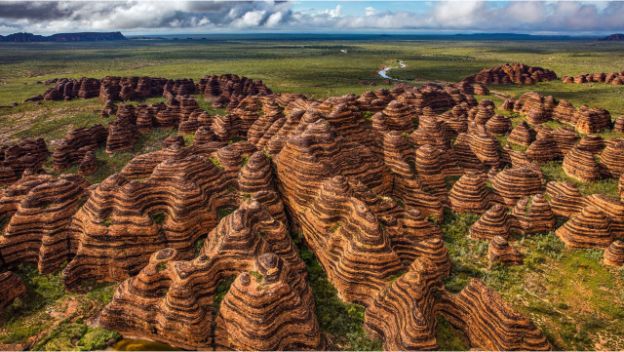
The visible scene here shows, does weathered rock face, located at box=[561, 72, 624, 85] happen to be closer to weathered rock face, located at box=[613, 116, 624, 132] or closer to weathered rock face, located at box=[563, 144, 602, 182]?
weathered rock face, located at box=[613, 116, 624, 132]

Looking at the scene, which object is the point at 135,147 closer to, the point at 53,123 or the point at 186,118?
the point at 186,118

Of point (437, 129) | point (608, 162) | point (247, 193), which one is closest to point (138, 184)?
point (247, 193)

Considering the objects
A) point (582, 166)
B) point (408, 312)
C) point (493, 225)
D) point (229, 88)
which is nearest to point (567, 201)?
point (493, 225)

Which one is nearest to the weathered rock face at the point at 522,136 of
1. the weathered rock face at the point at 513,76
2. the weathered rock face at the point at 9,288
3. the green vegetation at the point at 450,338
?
the green vegetation at the point at 450,338

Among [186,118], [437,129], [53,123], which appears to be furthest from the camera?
[53,123]

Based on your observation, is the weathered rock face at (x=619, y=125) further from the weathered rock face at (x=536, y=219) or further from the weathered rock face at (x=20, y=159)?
the weathered rock face at (x=20, y=159)
